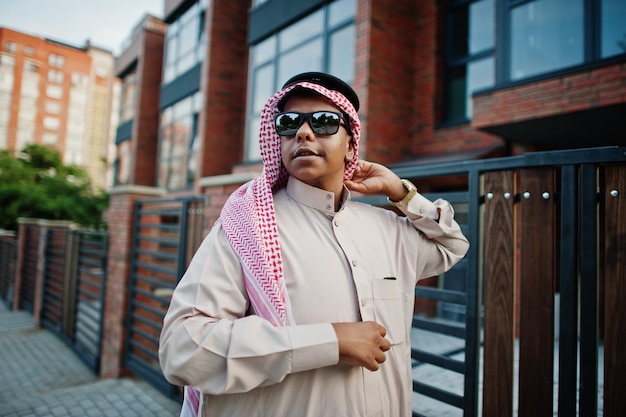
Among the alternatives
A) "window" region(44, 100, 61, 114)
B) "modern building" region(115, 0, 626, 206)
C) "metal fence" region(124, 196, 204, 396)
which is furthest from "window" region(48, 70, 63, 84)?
"metal fence" region(124, 196, 204, 396)

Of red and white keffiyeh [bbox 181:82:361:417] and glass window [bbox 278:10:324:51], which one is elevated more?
glass window [bbox 278:10:324:51]

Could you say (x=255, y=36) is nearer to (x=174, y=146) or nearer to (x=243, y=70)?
(x=243, y=70)

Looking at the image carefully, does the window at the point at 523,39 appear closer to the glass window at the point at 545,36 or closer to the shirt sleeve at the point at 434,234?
the glass window at the point at 545,36

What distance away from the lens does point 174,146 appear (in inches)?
577

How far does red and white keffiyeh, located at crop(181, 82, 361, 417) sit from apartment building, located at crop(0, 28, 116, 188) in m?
59.3

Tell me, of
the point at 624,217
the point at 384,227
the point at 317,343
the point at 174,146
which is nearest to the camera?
the point at 317,343

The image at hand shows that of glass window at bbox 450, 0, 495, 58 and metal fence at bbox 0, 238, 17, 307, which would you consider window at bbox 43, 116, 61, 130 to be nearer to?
metal fence at bbox 0, 238, 17, 307

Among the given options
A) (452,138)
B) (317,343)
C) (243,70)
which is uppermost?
(243,70)

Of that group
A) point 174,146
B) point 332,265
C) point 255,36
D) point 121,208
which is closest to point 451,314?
point 121,208

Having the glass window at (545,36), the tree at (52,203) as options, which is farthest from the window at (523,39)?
the tree at (52,203)

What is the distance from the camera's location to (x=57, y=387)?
5.27m

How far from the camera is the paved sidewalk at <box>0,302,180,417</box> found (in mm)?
3941

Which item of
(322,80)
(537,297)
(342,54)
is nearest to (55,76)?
(342,54)

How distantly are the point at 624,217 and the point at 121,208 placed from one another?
5.80 m
